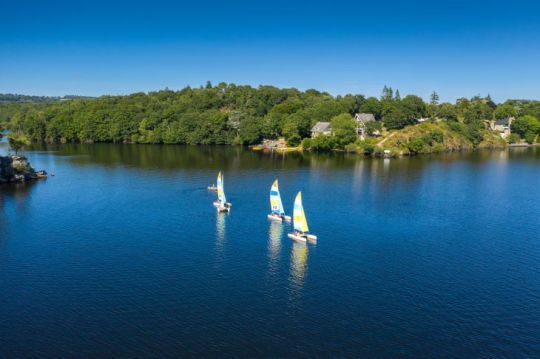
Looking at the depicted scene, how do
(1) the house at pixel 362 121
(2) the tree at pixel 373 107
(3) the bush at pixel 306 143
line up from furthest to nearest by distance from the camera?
(2) the tree at pixel 373 107
(1) the house at pixel 362 121
(3) the bush at pixel 306 143

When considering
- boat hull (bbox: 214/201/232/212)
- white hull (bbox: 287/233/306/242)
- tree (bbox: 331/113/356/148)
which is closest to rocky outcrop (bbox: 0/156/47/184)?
boat hull (bbox: 214/201/232/212)

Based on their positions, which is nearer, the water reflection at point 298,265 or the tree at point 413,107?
the water reflection at point 298,265

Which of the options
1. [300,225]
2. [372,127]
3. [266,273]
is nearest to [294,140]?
[372,127]

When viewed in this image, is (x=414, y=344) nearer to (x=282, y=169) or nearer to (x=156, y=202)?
(x=156, y=202)

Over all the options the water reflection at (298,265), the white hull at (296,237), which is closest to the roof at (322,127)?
the white hull at (296,237)

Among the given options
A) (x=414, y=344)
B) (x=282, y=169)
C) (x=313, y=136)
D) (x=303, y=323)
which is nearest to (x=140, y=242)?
(x=303, y=323)

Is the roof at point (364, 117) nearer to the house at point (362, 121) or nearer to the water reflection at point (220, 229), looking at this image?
the house at point (362, 121)

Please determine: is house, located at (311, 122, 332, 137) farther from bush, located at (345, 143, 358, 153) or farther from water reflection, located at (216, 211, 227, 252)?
water reflection, located at (216, 211, 227, 252)

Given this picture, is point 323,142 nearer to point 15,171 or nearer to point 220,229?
point 15,171
